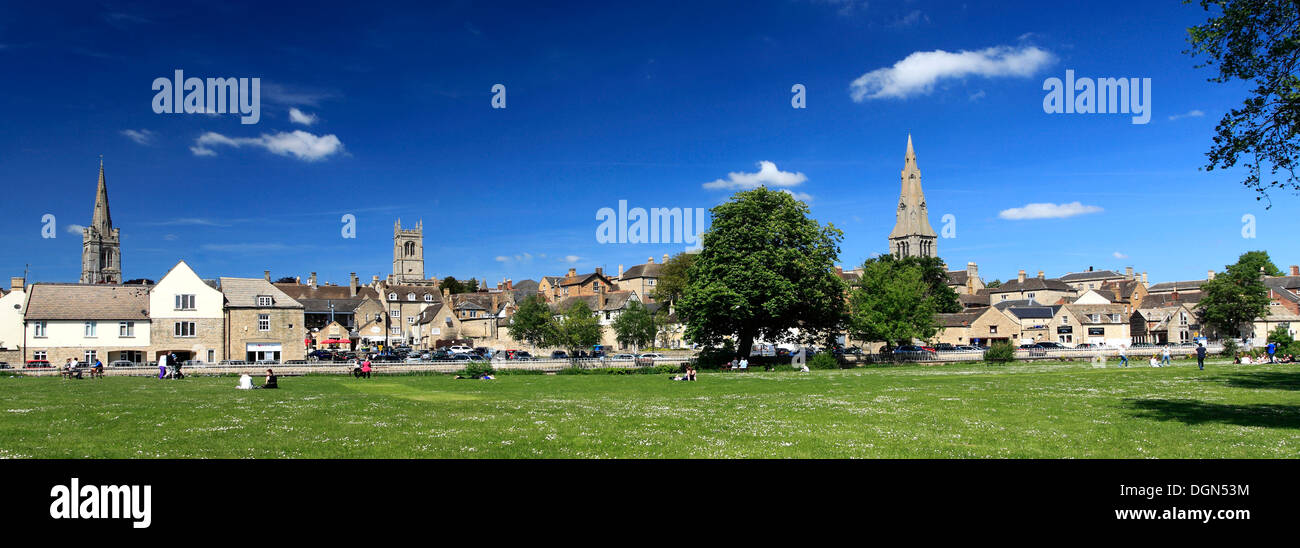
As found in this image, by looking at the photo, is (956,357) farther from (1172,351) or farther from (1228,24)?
(1228,24)

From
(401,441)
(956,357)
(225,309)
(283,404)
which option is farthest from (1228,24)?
(225,309)

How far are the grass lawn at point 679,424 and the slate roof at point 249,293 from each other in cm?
3811

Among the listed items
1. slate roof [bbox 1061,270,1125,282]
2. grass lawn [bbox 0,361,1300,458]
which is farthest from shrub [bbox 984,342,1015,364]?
slate roof [bbox 1061,270,1125,282]

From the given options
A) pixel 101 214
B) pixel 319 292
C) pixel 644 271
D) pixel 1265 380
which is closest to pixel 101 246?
pixel 101 214

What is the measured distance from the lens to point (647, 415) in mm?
22547

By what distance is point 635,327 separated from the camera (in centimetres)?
8444

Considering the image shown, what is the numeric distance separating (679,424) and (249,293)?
6371 cm

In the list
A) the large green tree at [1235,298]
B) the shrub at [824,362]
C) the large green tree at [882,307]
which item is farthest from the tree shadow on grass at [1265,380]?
the large green tree at [1235,298]

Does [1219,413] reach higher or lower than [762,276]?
lower

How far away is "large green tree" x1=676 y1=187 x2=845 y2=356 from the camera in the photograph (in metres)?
58.2

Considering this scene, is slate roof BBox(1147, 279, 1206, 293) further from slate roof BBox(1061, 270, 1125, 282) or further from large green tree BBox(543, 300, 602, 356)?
large green tree BBox(543, 300, 602, 356)

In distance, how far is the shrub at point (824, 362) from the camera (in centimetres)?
6033

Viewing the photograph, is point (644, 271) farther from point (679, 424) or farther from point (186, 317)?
point (679, 424)
